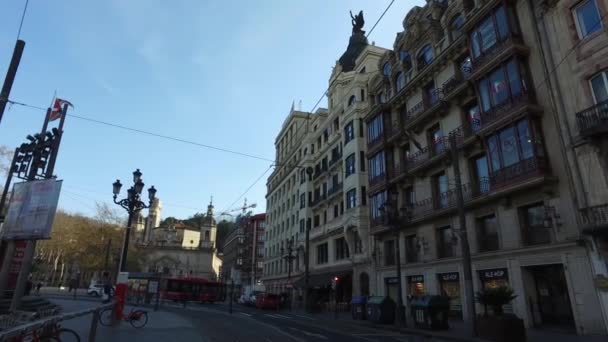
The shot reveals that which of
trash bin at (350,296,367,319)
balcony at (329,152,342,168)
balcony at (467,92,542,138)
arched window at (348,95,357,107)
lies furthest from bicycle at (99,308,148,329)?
arched window at (348,95,357,107)

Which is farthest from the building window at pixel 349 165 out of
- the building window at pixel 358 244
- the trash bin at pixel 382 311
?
the trash bin at pixel 382 311

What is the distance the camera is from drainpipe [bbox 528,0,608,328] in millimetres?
15336

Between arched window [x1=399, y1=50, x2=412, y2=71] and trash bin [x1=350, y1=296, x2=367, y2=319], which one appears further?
arched window [x1=399, y1=50, x2=412, y2=71]

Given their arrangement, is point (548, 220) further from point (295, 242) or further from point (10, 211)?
point (295, 242)

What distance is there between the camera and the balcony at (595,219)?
1397 centimetres

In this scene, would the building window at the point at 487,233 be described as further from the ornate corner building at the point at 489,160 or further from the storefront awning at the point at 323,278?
the storefront awning at the point at 323,278

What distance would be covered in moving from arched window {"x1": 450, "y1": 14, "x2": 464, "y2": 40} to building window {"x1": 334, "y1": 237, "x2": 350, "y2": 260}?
2036cm

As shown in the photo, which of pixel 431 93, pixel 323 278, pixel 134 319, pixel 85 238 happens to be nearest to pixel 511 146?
pixel 431 93

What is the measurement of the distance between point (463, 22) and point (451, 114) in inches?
231

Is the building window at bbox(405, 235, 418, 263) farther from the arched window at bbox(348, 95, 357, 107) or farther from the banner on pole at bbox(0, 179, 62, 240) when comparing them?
the banner on pole at bbox(0, 179, 62, 240)

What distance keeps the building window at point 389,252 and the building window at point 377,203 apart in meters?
2.21

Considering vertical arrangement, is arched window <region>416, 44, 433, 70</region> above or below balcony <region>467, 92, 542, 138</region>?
above

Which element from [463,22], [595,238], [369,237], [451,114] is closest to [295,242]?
[369,237]

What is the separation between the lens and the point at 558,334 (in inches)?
592
